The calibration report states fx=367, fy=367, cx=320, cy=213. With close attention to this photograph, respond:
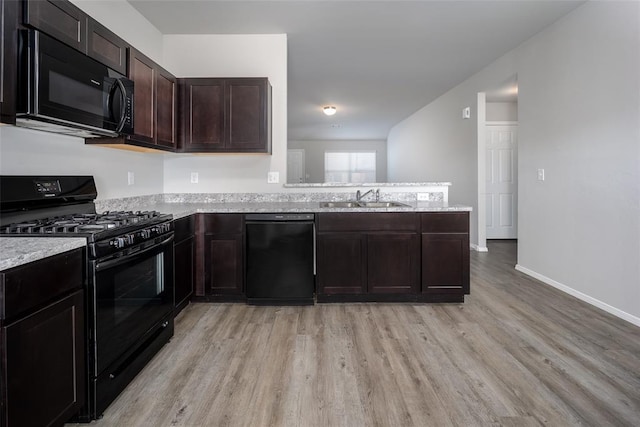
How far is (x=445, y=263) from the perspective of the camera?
312 centimetres

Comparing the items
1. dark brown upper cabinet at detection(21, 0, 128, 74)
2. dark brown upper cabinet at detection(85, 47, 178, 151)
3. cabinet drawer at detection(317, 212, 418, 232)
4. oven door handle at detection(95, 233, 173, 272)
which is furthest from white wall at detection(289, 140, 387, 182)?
oven door handle at detection(95, 233, 173, 272)

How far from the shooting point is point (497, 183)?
6211 millimetres

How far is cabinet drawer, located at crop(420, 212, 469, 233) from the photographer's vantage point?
10.2ft

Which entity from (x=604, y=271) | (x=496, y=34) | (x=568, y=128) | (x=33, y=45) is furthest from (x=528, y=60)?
(x=33, y=45)

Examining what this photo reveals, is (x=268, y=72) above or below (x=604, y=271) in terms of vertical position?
above

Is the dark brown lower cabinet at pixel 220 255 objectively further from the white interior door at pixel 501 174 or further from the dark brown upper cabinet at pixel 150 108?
the white interior door at pixel 501 174

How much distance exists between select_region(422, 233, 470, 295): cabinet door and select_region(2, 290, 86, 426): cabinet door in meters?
2.47

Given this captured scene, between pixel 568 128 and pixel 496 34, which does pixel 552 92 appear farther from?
pixel 496 34

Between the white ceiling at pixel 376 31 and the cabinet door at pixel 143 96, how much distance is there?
2.61 ft

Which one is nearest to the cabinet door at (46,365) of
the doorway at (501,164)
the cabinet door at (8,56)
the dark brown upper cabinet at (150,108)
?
the cabinet door at (8,56)

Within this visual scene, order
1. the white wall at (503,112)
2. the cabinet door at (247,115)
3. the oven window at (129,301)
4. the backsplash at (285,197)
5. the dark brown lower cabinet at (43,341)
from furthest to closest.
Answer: the white wall at (503,112)
the backsplash at (285,197)
the cabinet door at (247,115)
the oven window at (129,301)
the dark brown lower cabinet at (43,341)

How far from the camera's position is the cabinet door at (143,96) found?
2.53 metres

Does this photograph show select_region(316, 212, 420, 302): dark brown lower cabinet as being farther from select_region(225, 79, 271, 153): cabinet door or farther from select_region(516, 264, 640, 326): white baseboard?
select_region(516, 264, 640, 326): white baseboard

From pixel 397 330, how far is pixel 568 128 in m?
2.54
